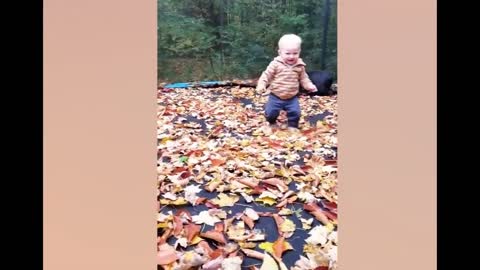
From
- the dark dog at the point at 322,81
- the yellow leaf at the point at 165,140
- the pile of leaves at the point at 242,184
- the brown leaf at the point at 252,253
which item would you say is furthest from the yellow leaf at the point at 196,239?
the dark dog at the point at 322,81

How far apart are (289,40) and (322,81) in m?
0.20

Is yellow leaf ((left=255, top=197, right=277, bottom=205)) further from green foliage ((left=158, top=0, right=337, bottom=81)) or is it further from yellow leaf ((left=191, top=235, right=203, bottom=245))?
green foliage ((left=158, top=0, right=337, bottom=81))

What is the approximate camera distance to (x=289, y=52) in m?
1.35

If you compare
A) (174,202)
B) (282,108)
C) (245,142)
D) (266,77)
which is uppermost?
(266,77)

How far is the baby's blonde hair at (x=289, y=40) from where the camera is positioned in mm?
1311

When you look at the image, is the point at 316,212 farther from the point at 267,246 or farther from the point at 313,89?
the point at 313,89

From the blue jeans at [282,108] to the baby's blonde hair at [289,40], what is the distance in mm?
267

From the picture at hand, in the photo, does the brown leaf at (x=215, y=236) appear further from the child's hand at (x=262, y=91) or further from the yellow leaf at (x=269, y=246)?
the child's hand at (x=262, y=91)

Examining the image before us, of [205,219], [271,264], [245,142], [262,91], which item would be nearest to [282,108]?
[262,91]

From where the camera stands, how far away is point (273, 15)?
4.20 feet
